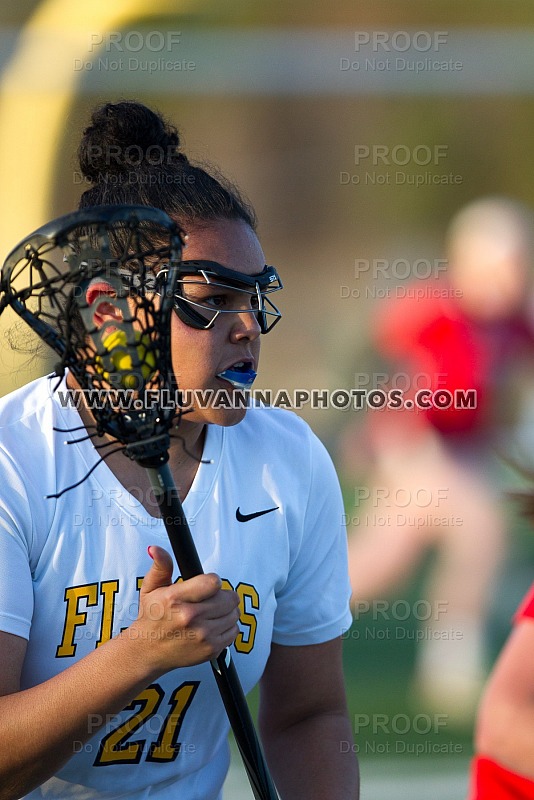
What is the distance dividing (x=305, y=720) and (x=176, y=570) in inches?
17.2

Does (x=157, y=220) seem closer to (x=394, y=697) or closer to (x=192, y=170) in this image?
(x=192, y=170)

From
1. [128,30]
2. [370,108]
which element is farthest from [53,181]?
[370,108]

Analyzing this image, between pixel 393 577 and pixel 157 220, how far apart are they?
9.48 ft

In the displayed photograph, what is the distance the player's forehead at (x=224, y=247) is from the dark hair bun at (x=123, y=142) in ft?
0.60

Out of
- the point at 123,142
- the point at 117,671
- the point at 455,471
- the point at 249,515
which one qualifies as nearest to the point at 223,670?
the point at 117,671

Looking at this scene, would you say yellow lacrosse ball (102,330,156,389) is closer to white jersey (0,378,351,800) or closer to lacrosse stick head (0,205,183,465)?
lacrosse stick head (0,205,183,465)

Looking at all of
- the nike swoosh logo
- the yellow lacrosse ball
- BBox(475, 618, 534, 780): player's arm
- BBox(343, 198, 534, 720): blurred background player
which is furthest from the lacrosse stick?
BBox(343, 198, 534, 720): blurred background player

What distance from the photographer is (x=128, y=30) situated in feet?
12.5

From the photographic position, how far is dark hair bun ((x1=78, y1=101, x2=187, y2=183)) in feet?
5.48

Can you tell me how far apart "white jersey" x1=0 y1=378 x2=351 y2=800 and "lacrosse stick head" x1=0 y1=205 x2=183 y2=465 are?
0.98 feet

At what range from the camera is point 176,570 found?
1.57 metres

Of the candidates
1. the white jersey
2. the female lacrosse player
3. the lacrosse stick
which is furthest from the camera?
the white jersey

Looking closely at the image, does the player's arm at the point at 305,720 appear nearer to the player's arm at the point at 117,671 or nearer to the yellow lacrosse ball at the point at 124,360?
the player's arm at the point at 117,671

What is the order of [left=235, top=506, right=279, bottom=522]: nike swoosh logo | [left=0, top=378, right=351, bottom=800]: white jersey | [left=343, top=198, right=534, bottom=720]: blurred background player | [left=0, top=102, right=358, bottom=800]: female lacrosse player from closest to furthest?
[left=0, top=102, right=358, bottom=800]: female lacrosse player, [left=0, top=378, right=351, bottom=800]: white jersey, [left=235, top=506, right=279, bottom=522]: nike swoosh logo, [left=343, top=198, right=534, bottom=720]: blurred background player
